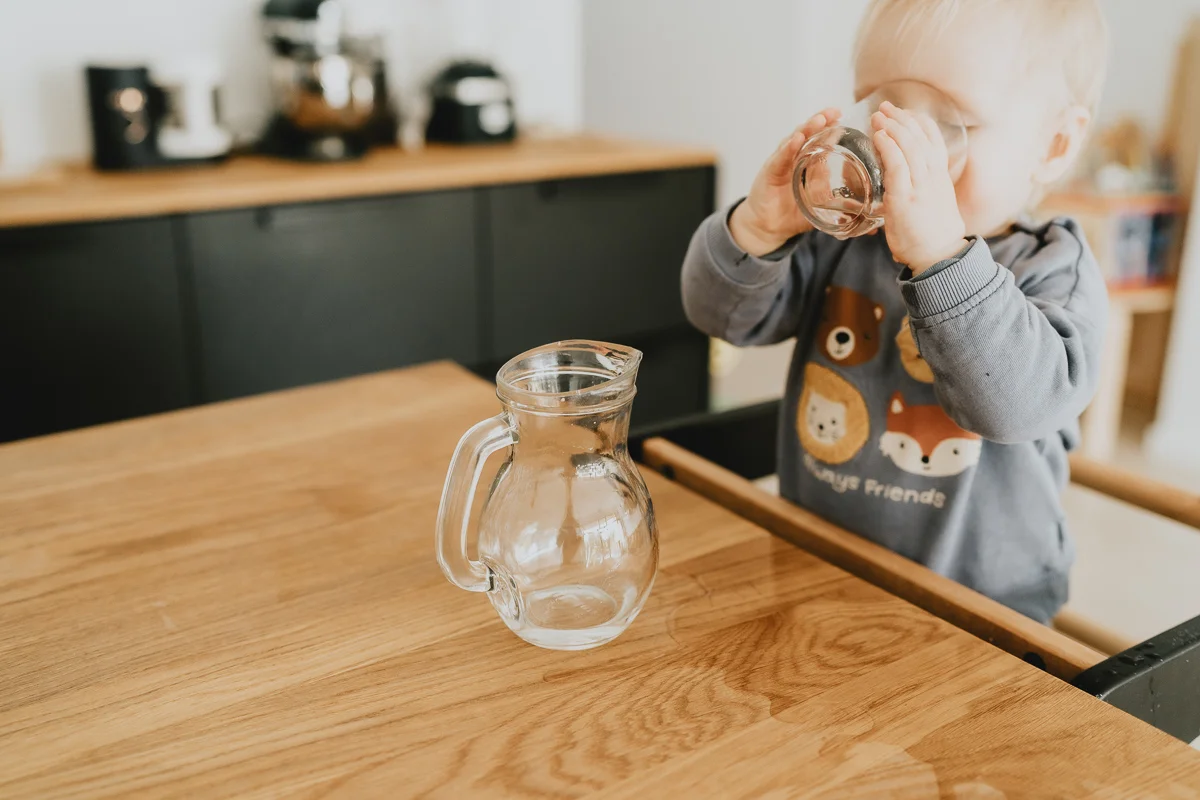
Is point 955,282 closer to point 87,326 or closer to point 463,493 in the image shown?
point 463,493

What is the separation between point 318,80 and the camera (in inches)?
78.1

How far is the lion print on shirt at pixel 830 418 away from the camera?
943mm

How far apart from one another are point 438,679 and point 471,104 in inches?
72.0

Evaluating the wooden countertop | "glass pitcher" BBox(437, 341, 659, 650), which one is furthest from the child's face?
the wooden countertop

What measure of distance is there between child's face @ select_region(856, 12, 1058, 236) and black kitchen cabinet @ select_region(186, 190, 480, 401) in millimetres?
1231

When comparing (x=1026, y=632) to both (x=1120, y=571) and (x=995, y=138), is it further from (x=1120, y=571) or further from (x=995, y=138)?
(x=1120, y=571)

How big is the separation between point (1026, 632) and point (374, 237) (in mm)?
1525

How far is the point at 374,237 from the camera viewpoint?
1.93m

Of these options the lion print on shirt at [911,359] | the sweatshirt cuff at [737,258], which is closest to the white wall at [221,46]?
the sweatshirt cuff at [737,258]

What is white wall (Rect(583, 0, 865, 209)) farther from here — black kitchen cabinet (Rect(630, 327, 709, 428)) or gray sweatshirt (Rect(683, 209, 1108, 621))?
gray sweatshirt (Rect(683, 209, 1108, 621))

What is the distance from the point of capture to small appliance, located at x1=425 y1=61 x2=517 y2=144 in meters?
2.24

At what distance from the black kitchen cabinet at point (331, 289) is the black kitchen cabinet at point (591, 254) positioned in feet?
0.25

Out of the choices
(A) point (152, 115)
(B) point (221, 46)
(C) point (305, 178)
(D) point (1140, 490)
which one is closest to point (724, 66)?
(B) point (221, 46)

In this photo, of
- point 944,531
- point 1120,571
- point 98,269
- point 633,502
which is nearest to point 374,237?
point 98,269
